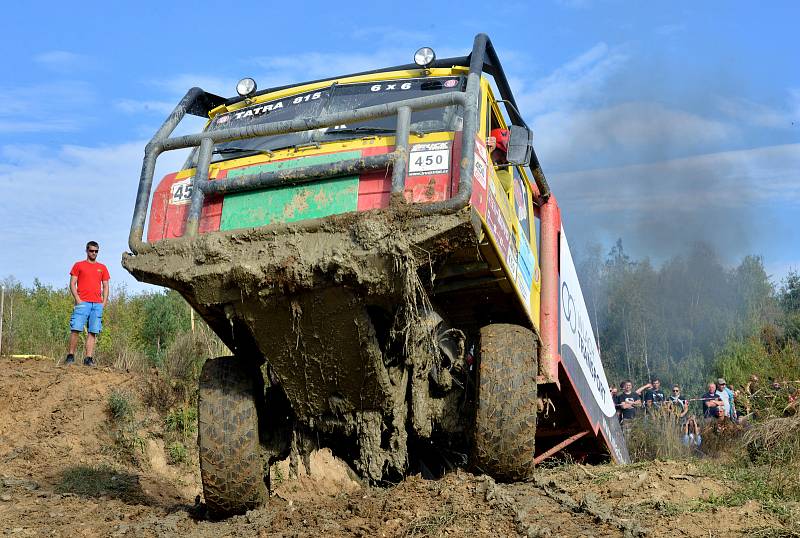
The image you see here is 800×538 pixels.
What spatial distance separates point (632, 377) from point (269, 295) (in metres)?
26.5

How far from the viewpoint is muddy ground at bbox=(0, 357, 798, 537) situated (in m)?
4.90

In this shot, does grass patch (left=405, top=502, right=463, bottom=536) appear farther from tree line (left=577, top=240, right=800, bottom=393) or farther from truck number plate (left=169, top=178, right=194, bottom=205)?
tree line (left=577, top=240, right=800, bottom=393)

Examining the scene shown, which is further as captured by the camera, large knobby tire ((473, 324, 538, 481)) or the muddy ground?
large knobby tire ((473, 324, 538, 481))

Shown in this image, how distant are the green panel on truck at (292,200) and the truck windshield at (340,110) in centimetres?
31

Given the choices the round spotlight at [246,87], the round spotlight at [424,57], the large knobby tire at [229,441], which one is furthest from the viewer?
the round spotlight at [246,87]

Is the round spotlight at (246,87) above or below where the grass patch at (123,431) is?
above

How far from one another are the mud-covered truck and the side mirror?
0.01 metres

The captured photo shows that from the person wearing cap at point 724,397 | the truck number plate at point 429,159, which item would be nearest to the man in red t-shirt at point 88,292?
the truck number plate at point 429,159

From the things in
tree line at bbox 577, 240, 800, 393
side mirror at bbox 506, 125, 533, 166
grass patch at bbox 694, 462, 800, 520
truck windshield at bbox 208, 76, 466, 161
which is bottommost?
grass patch at bbox 694, 462, 800, 520

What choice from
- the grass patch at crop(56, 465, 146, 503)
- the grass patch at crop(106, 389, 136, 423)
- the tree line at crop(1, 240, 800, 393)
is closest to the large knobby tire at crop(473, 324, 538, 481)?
the grass patch at crop(56, 465, 146, 503)

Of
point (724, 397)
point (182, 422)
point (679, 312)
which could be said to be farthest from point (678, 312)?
point (182, 422)

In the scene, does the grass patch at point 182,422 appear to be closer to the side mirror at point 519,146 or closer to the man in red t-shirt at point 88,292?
the man in red t-shirt at point 88,292

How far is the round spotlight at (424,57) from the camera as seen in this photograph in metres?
5.77

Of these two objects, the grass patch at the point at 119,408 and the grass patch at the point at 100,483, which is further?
the grass patch at the point at 119,408
